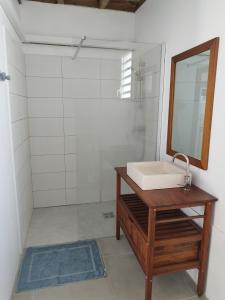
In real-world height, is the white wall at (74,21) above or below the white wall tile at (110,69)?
above

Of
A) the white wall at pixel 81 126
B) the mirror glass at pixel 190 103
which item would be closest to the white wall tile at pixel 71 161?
the white wall at pixel 81 126

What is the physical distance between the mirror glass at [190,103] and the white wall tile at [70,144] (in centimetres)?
140

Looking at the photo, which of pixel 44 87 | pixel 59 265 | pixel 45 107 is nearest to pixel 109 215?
pixel 59 265

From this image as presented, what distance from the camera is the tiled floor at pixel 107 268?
178 centimetres

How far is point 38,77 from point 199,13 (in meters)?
1.95

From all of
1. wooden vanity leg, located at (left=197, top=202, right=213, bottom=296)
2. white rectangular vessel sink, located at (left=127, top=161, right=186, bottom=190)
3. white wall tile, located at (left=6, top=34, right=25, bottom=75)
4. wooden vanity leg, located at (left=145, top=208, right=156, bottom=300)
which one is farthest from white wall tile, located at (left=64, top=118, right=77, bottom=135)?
wooden vanity leg, located at (left=197, top=202, right=213, bottom=296)

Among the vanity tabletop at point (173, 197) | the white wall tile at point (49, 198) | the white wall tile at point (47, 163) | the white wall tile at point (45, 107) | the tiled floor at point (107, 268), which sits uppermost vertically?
the white wall tile at point (45, 107)

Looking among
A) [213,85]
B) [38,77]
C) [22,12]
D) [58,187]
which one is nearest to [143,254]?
[213,85]

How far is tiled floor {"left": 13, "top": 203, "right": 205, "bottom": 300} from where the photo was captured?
1.78 meters

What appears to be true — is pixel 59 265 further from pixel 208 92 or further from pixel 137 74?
pixel 137 74

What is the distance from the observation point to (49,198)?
3217mm

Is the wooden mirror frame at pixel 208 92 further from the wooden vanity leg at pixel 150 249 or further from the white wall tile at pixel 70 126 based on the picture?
the white wall tile at pixel 70 126

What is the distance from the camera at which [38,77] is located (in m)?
2.88

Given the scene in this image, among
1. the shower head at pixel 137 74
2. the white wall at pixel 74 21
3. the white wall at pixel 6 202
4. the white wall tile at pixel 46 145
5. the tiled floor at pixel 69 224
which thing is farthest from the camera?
the white wall tile at pixel 46 145
